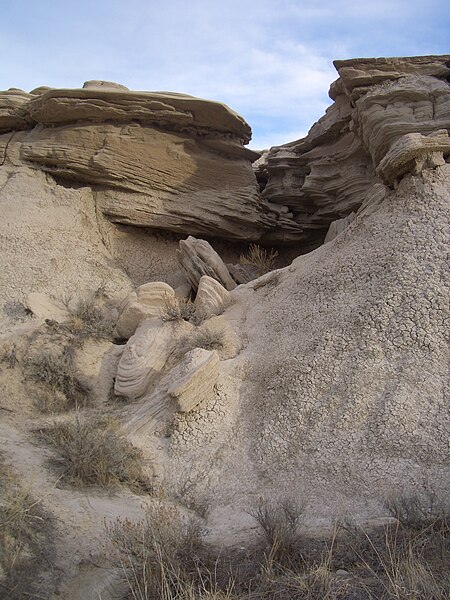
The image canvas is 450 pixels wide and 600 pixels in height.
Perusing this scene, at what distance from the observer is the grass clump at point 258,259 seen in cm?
1370

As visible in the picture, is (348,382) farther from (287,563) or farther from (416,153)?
(416,153)

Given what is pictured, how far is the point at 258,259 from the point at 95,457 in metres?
8.60

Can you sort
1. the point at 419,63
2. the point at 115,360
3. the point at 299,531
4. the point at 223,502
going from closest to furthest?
the point at 299,531
the point at 223,502
the point at 115,360
the point at 419,63

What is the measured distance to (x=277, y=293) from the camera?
31.2ft

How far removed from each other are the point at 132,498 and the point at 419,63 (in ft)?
32.2

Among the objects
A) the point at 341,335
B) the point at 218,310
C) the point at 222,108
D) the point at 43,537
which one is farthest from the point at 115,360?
the point at 222,108

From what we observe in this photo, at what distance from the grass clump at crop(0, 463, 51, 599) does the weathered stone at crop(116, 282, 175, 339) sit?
5.05m

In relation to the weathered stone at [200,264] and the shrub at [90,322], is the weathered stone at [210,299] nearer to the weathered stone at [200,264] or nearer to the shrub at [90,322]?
the weathered stone at [200,264]

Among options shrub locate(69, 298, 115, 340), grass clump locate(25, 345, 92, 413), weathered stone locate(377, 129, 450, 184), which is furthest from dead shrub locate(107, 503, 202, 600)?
weathered stone locate(377, 129, 450, 184)

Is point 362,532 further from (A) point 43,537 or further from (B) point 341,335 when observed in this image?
(B) point 341,335

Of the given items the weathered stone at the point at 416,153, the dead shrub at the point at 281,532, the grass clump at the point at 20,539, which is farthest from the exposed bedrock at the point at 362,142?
the grass clump at the point at 20,539

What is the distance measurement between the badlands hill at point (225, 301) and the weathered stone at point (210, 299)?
4 centimetres

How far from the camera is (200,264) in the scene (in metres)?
11.4

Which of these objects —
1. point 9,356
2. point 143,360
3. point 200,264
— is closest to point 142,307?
point 143,360
